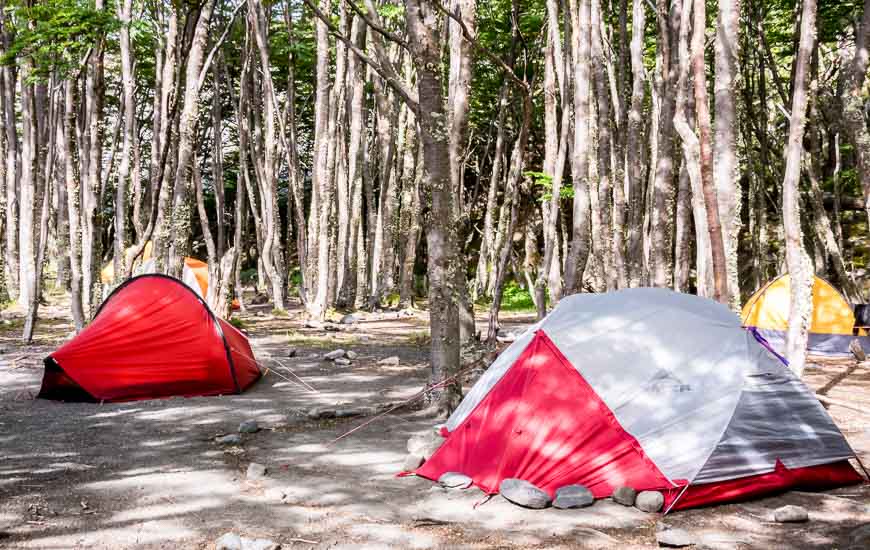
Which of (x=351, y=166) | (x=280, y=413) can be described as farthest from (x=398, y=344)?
(x=351, y=166)

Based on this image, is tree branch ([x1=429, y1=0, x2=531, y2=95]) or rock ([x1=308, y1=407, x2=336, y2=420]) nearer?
tree branch ([x1=429, y1=0, x2=531, y2=95])

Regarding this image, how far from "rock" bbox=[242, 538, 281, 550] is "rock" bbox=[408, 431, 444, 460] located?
1.86m

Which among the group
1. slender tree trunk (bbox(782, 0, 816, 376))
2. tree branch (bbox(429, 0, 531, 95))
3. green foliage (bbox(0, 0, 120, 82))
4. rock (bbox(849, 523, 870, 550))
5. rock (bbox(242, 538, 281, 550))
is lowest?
rock (bbox(849, 523, 870, 550))

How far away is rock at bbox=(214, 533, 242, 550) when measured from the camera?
408 centimetres

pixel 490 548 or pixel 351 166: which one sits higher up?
pixel 351 166

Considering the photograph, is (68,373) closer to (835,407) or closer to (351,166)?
(835,407)

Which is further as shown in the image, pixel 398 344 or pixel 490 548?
pixel 398 344

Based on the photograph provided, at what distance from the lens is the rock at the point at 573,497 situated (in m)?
4.93

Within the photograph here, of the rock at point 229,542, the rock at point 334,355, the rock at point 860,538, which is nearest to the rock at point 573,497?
the rock at point 860,538

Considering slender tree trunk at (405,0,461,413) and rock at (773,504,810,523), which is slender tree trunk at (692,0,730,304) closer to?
slender tree trunk at (405,0,461,413)

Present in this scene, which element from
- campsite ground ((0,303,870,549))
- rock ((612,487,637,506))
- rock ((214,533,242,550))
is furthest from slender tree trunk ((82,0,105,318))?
rock ((612,487,637,506))

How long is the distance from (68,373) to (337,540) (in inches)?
207

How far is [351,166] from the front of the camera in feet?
62.4

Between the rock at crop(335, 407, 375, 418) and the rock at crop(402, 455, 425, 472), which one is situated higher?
the rock at crop(335, 407, 375, 418)
